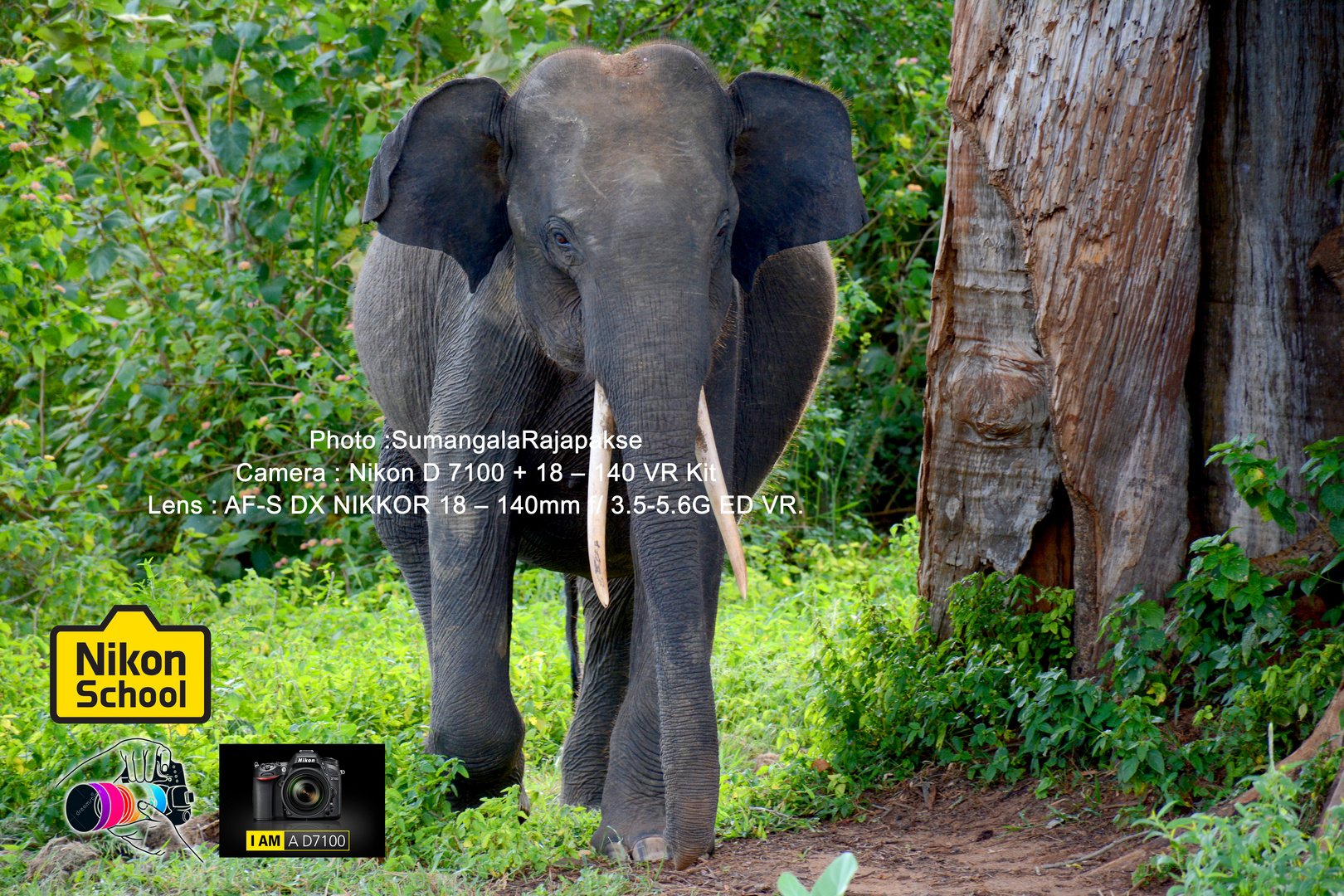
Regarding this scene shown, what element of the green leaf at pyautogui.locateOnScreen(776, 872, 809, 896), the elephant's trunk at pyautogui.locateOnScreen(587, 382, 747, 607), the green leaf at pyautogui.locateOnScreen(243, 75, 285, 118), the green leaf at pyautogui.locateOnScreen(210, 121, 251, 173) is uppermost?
the green leaf at pyautogui.locateOnScreen(243, 75, 285, 118)

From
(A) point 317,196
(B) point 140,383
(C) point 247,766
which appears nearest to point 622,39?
(A) point 317,196

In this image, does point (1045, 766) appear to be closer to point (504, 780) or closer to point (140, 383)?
point (504, 780)

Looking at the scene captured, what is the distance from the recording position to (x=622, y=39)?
9.08 meters

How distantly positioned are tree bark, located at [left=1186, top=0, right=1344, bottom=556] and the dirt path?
1001 mm

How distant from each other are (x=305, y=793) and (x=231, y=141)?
4.49 metres

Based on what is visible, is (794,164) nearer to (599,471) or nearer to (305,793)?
(599,471)

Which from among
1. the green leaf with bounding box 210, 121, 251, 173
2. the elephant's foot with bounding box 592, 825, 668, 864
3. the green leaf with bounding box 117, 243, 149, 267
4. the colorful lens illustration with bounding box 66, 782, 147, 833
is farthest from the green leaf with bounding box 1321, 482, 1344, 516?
the green leaf with bounding box 117, 243, 149, 267

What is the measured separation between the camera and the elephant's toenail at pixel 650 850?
379 centimetres

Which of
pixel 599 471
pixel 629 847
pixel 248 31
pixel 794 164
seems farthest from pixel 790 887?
pixel 248 31

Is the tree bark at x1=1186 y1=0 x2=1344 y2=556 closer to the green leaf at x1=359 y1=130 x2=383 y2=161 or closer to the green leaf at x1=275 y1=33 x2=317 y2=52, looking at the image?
the green leaf at x1=359 y1=130 x2=383 y2=161

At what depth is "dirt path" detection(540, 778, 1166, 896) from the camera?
11.4 feet

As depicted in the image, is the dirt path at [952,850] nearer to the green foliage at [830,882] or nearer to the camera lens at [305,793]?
the camera lens at [305,793]

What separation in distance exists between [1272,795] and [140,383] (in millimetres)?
6631

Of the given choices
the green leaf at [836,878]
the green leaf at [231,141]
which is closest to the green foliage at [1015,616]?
the green leaf at [836,878]
